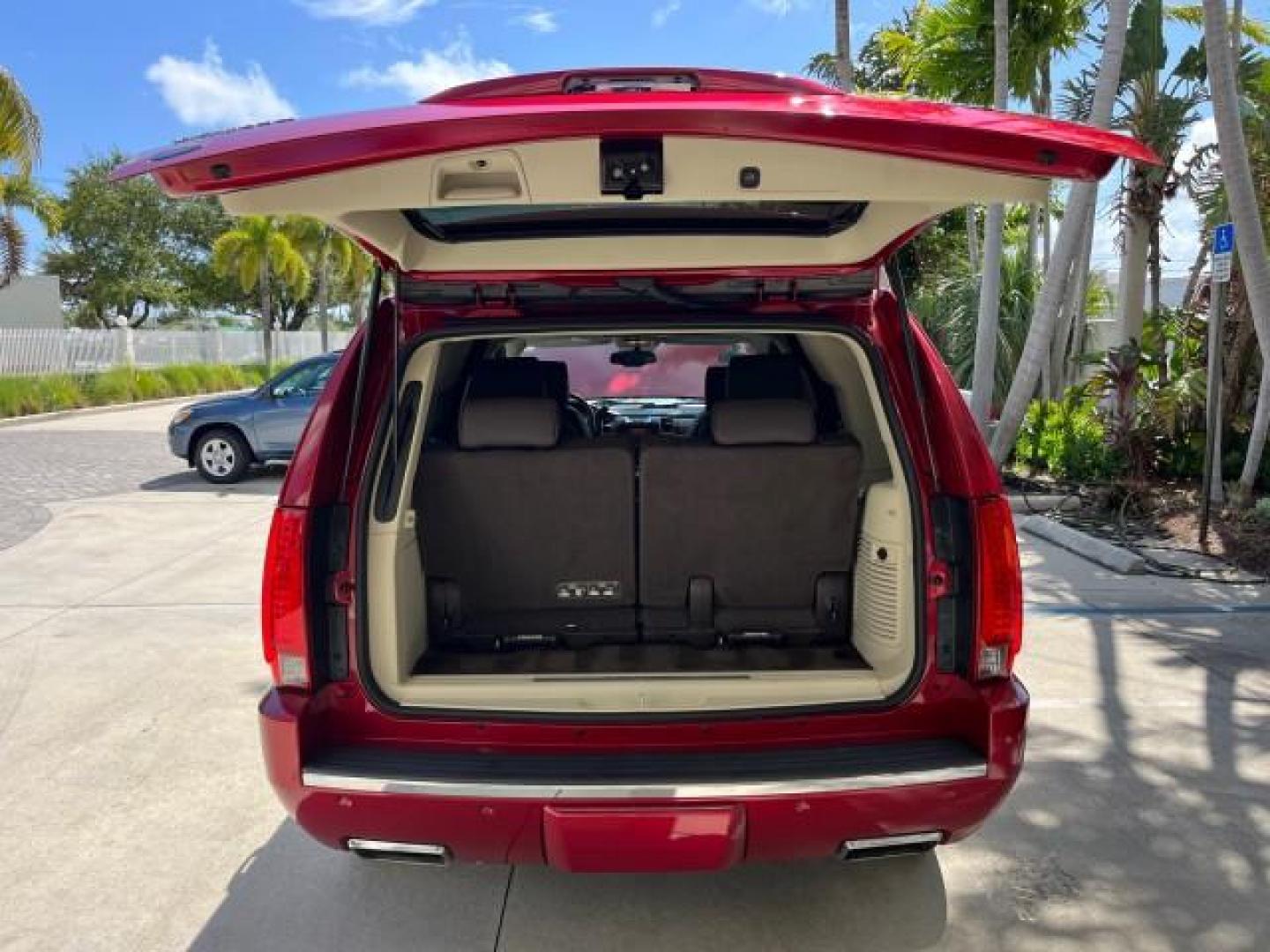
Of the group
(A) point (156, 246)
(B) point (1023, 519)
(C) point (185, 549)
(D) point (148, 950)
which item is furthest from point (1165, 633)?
(A) point (156, 246)

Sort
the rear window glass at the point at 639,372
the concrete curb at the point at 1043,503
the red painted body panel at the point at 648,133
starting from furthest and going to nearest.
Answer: the concrete curb at the point at 1043,503, the rear window glass at the point at 639,372, the red painted body panel at the point at 648,133

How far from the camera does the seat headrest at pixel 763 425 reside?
3145 millimetres

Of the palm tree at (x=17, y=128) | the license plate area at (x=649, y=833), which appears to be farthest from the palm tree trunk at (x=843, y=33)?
the palm tree at (x=17, y=128)

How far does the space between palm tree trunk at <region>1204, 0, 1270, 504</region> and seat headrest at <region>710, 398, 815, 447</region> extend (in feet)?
18.0

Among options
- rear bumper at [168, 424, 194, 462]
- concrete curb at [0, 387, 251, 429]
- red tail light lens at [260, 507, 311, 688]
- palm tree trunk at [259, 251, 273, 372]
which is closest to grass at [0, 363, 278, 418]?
concrete curb at [0, 387, 251, 429]

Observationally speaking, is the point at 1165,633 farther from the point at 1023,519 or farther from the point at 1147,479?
the point at 1147,479

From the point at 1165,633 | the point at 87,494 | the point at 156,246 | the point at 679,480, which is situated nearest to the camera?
the point at 679,480

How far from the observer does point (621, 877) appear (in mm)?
3000

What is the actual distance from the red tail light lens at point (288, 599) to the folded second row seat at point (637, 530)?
66 cm

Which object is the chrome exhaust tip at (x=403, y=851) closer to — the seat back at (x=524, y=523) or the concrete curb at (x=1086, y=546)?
the seat back at (x=524, y=523)

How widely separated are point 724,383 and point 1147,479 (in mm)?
6682

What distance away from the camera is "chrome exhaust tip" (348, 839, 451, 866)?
2.34m

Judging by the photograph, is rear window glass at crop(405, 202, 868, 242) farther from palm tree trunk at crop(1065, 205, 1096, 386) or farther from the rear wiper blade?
palm tree trunk at crop(1065, 205, 1096, 386)

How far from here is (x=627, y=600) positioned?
334 centimetres
